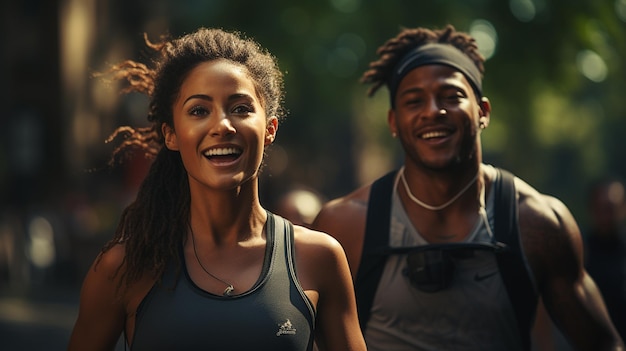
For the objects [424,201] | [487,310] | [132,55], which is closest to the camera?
[487,310]

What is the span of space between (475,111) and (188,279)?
208 cm

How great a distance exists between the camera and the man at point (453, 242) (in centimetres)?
532

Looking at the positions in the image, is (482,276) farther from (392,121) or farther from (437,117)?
(392,121)

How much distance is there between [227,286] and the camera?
12.8 feet

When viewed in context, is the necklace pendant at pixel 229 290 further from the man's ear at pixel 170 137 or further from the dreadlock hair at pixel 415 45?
the dreadlock hair at pixel 415 45

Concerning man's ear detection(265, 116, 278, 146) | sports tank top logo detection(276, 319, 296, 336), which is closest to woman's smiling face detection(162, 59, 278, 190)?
man's ear detection(265, 116, 278, 146)

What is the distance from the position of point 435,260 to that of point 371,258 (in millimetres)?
278

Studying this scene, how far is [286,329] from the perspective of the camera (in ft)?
12.6

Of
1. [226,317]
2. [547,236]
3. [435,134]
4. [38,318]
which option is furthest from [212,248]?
[38,318]

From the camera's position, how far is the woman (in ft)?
12.5

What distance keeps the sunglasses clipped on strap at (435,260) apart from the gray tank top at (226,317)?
1495mm

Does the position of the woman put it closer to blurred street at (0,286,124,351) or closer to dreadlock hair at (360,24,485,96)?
dreadlock hair at (360,24,485,96)

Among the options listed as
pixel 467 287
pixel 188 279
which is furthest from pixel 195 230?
pixel 467 287

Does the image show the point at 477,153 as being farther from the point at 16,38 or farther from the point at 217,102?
the point at 16,38
